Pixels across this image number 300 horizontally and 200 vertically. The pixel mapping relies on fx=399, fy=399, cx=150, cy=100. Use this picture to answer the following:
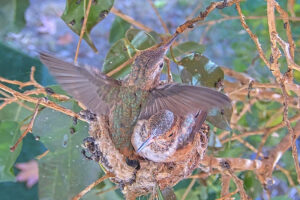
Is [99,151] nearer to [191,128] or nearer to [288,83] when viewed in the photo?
[191,128]

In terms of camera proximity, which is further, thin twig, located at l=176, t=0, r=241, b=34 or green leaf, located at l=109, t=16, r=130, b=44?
green leaf, located at l=109, t=16, r=130, b=44

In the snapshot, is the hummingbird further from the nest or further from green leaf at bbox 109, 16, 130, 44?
green leaf at bbox 109, 16, 130, 44

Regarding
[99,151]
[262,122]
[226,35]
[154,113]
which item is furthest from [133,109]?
[262,122]

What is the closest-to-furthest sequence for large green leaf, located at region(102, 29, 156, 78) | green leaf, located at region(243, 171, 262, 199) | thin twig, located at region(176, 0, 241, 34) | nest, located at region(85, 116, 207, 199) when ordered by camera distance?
thin twig, located at region(176, 0, 241, 34) → nest, located at region(85, 116, 207, 199) → large green leaf, located at region(102, 29, 156, 78) → green leaf, located at region(243, 171, 262, 199)

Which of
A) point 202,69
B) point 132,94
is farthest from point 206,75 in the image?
point 132,94

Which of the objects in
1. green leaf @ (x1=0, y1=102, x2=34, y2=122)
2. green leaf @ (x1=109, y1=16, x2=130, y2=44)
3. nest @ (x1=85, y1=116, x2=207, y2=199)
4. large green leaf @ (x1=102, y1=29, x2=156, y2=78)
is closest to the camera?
nest @ (x1=85, y1=116, x2=207, y2=199)

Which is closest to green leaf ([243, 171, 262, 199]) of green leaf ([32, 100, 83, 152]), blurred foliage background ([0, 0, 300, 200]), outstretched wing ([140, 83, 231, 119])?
blurred foliage background ([0, 0, 300, 200])

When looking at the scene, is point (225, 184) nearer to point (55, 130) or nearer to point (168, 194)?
point (168, 194)
